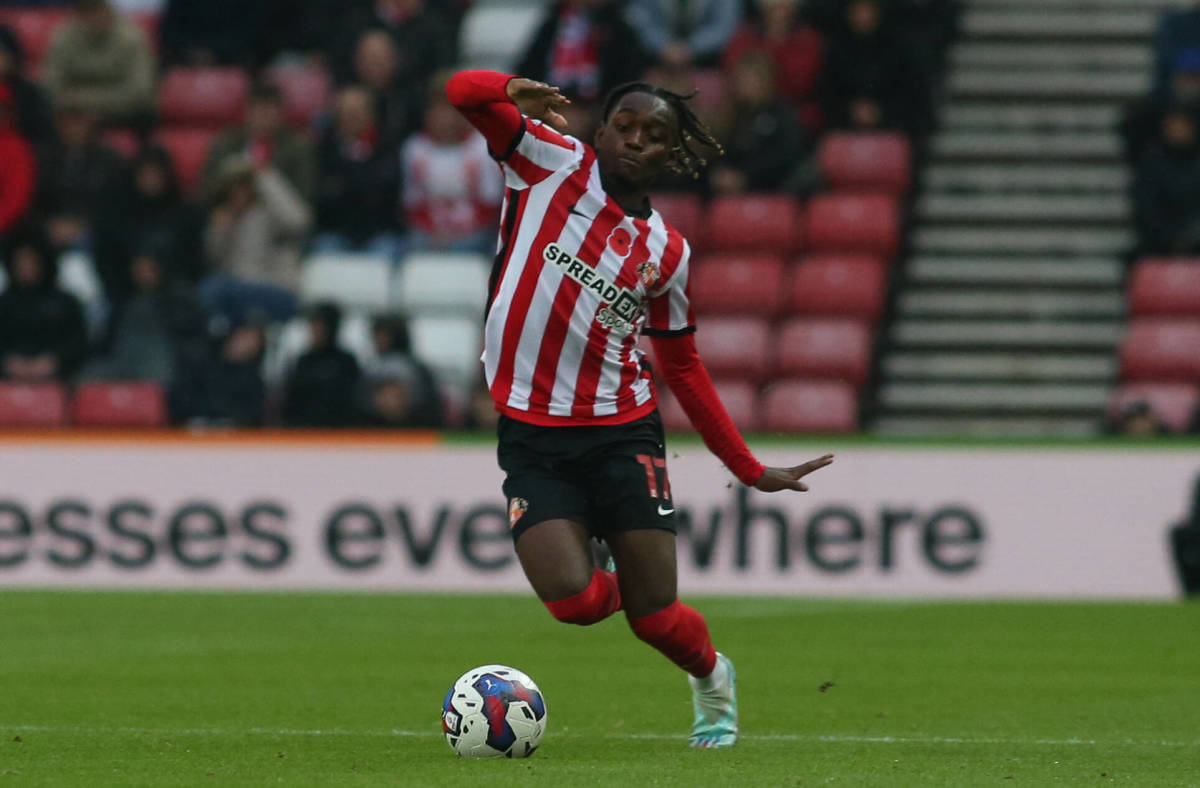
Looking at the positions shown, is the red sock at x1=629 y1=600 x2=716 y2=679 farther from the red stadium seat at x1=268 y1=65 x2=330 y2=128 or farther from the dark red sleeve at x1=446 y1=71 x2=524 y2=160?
the red stadium seat at x1=268 y1=65 x2=330 y2=128

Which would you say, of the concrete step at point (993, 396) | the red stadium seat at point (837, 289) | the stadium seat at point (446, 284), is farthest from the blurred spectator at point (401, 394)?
the concrete step at point (993, 396)

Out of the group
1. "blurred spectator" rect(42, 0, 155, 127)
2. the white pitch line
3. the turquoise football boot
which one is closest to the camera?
the turquoise football boot

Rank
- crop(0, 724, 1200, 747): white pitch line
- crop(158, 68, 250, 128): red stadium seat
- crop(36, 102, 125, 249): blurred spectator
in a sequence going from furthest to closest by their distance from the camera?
1. crop(158, 68, 250, 128): red stadium seat
2. crop(36, 102, 125, 249): blurred spectator
3. crop(0, 724, 1200, 747): white pitch line

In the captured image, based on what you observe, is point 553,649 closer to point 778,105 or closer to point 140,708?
point 140,708

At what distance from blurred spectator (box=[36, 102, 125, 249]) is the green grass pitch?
447cm

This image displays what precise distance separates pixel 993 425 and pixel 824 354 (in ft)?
4.53

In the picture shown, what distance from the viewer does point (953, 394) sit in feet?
53.8

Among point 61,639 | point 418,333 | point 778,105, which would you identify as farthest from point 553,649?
point 778,105

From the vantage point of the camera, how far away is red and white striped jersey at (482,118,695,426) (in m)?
7.19

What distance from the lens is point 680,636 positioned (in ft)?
23.6

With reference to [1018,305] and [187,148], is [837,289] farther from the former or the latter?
[187,148]

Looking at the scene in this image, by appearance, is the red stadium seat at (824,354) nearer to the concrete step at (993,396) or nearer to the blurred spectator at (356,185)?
the concrete step at (993,396)

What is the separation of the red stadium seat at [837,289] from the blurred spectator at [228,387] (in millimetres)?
4106

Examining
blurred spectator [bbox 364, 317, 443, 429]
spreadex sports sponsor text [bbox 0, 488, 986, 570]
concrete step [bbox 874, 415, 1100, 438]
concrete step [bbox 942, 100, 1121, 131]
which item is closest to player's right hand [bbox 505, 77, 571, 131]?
spreadex sports sponsor text [bbox 0, 488, 986, 570]
